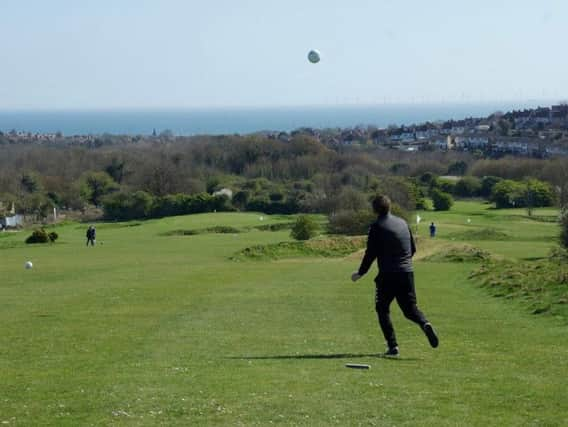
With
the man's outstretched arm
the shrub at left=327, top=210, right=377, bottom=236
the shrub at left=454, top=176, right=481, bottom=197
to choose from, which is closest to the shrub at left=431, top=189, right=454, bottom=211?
the shrub at left=454, top=176, right=481, bottom=197

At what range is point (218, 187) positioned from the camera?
124812mm

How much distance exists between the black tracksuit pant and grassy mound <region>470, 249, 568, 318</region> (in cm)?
683

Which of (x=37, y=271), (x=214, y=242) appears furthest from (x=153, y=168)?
(x=37, y=271)

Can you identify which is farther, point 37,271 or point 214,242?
point 214,242

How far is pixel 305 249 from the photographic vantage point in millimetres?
50344

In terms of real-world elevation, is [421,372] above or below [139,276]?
above

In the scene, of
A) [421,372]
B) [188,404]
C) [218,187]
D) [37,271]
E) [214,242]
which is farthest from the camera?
[218,187]

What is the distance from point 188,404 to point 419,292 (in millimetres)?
17689

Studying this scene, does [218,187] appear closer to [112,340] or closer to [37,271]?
A: [37,271]

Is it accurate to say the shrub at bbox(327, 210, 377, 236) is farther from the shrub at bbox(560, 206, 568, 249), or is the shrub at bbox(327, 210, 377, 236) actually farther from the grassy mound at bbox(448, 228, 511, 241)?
the shrub at bbox(560, 206, 568, 249)

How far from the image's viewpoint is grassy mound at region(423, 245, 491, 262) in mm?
41719

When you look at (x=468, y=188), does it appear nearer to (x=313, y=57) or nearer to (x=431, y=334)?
(x=313, y=57)

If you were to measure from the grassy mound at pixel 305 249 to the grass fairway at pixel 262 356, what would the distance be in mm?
15863

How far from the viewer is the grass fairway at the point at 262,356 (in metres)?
9.52
